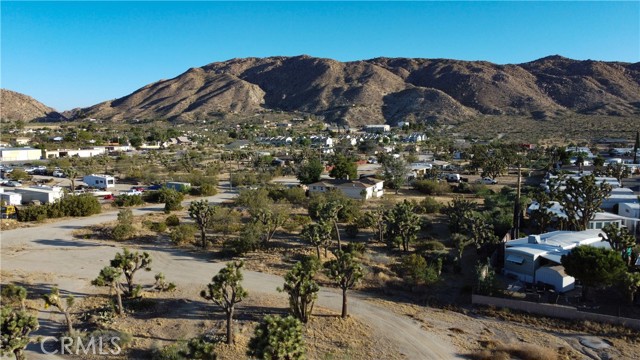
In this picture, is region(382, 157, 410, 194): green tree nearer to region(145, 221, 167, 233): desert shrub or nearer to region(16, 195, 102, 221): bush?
region(145, 221, 167, 233): desert shrub

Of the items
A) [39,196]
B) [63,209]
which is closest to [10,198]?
[39,196]

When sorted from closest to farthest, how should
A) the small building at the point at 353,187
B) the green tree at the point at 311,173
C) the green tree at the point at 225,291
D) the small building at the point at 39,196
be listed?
1. the green tree at the point at 225,291
2. the small building at the point at 39,196
3. the small building at the point at 353,187
4. the green tree at the point at 311,173

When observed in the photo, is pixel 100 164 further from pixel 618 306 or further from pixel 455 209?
pixel 618 306

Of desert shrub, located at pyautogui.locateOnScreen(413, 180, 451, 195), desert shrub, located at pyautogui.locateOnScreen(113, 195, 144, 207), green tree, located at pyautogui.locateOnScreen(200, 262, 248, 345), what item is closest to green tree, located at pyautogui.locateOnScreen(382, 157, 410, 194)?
desert shrub, located at pyautogui.locateOnScreen(413, 180, 451, 195)

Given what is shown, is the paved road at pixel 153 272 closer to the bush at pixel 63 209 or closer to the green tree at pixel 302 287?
the green tree at pixel 302 287

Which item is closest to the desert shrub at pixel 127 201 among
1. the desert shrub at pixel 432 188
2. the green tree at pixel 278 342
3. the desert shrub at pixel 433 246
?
the desert shrub at pixel 433 246

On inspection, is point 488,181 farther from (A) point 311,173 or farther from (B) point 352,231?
(B) point 352,231
